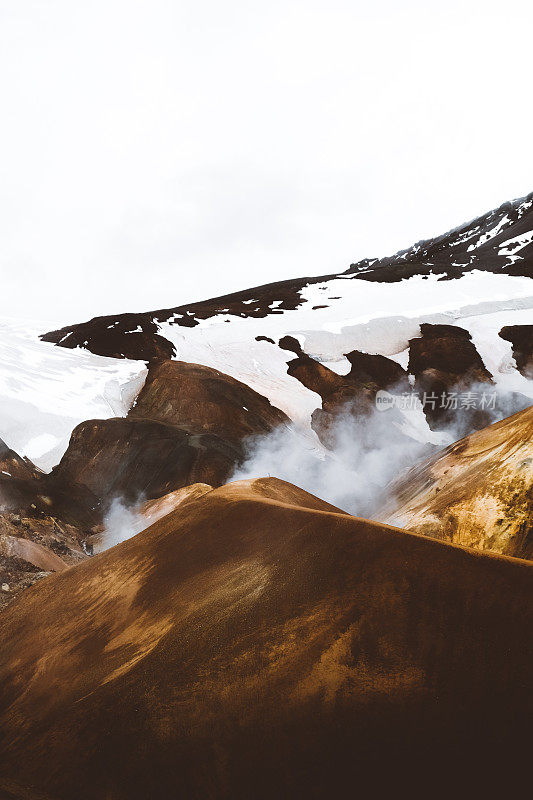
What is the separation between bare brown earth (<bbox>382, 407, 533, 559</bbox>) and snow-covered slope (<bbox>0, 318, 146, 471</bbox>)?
13.6m

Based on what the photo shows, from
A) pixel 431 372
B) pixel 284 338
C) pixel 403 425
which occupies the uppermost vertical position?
pixel 284 338

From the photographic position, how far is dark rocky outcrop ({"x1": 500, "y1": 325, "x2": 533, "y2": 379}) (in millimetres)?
24989

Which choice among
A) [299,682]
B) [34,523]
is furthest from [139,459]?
[299,682]

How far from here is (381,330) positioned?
29188mm

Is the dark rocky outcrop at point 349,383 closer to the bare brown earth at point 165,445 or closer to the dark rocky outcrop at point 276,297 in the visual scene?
the bare brown earth at point 165,445

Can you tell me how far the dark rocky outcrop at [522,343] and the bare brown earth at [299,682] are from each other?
24508 millimetres

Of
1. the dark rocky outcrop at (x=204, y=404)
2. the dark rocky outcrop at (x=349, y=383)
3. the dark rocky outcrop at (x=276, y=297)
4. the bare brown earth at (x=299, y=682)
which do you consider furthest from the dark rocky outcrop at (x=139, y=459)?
the bare brown earth at (x=299, y=682)

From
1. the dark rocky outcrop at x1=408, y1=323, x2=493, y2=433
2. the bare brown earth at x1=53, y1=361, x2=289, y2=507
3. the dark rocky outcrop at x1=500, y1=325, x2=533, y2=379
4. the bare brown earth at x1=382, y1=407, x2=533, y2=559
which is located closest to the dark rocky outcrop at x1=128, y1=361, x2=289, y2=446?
the bare brown earth at x1=53, y1=361, x2=289, y2=507

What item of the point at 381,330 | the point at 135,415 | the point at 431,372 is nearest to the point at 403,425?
the point at 431,372

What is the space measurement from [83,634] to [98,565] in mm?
1207

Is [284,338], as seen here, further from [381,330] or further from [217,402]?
[217,402]

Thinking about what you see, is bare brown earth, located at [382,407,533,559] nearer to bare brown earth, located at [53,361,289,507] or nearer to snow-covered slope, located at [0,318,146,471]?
bare brown earth, located at [53,361,289,507]

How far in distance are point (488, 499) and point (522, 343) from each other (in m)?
23.3

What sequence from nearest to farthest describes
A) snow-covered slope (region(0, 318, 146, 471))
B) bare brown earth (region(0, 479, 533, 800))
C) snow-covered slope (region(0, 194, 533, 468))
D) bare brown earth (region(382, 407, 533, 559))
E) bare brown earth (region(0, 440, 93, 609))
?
bare brown earth (region(0, 479, 533, 800))
bare brown earth (region(382, 407, 533, 559))
bare brown earth (region(0, 440, 93, 609))
snow-covered slope (region(0, 318, 146, 471))
snow-covered slope (region(0, 194, 533, 468))
